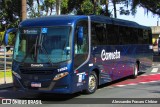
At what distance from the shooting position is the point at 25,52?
40.1 feet

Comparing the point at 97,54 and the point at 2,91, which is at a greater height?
the point at 97,54

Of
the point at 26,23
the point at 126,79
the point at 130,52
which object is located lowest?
the point at 126,79

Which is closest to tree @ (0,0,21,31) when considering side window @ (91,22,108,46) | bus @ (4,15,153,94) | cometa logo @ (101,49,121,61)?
cometa logo @ (101,49,121,61)

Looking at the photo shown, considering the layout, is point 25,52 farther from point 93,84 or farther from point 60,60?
point 93,84

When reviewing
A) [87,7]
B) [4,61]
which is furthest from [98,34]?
[87,7]

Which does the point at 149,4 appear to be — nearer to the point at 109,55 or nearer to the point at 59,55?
the point at 109,55

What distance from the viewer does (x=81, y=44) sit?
12.5m

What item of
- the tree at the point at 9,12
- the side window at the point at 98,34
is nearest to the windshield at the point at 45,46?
the side window at the point at 98,34

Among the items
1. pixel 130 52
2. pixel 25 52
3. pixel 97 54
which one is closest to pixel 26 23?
pixel 25 52

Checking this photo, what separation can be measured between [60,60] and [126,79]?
759cm

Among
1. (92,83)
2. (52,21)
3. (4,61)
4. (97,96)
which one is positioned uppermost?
(52,21)

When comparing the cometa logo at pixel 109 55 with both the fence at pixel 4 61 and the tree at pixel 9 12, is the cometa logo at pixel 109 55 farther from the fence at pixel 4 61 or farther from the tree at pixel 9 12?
the tree at pixel 9 12

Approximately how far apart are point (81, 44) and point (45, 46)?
1.25 m

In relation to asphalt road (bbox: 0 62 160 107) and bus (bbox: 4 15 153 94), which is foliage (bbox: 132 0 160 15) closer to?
asphalt road (bbox: 0 62 160 107)
